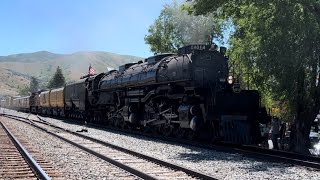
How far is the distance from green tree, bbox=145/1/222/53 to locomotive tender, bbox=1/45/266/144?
2252 centimetres

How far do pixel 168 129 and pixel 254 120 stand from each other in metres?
4.52

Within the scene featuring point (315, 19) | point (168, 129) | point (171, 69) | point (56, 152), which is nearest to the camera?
point (56, 152)

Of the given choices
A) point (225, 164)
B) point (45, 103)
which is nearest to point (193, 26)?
point (45, 103)

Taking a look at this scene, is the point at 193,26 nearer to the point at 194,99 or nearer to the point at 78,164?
the point at 194,99

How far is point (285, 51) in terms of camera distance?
1514cm

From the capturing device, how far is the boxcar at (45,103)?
47.3m

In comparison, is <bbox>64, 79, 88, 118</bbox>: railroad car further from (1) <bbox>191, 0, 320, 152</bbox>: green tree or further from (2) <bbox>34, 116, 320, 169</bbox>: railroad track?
(1) <bbox>191, 0, 320, 152</bbox>: green tree

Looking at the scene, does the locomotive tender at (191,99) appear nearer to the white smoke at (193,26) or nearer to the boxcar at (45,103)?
the white smoke at (193,26)

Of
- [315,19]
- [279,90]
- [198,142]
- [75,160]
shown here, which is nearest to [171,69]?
[198,142]

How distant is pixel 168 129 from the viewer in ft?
62.3

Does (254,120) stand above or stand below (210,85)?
below

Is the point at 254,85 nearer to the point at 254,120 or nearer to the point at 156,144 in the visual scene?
the point at 254,120

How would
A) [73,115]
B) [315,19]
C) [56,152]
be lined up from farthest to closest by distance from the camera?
[73,115]
[315,19]
[56,152]

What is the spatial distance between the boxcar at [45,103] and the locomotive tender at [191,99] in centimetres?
2566
